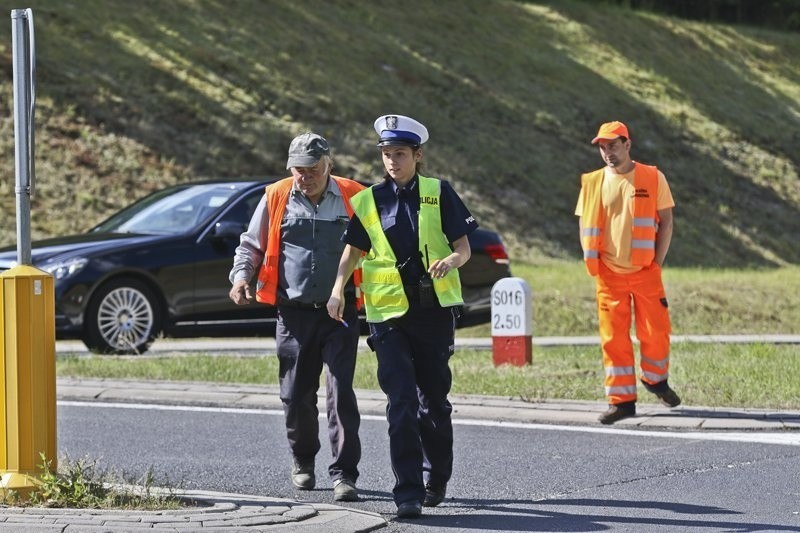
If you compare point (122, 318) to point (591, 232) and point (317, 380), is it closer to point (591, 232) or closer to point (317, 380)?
point (591, 232)

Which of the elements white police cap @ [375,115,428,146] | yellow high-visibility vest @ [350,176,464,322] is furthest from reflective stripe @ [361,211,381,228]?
white police cap @ [375,115,428,146]

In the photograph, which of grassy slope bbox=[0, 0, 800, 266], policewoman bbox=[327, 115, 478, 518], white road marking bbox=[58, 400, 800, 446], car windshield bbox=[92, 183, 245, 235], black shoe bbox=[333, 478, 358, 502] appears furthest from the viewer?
grassy slope bbox=[0, 0, 800, 266]

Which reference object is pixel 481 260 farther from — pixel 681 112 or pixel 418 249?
pixel 681 112

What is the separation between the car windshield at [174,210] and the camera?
15.0 meters

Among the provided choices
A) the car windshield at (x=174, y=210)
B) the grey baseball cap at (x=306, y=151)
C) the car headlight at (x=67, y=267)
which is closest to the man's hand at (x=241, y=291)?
the grey baseball cap at (x=306, y=151)

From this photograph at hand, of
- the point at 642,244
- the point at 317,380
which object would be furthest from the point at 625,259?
the point at 317,380

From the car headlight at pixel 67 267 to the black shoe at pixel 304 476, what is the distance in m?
6.49

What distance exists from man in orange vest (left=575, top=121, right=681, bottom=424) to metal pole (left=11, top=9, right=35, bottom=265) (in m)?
4.23

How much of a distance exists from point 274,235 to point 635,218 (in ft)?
9.94

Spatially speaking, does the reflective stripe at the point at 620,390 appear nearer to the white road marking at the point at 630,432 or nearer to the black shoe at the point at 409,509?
the white road marking at the point at 630,432

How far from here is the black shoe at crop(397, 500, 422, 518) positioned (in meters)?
7.04

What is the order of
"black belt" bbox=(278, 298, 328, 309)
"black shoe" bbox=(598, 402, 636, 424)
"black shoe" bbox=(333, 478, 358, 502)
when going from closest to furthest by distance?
"black shoe" bbox=(333, 478, 358, 502)
"black belt" bbox=(278, 298, 328, 309)
"black shoe" bbox=(598, 402, 636, 424)

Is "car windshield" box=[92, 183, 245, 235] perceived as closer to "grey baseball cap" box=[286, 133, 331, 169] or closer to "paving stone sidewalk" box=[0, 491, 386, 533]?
"grey baseball cap" box=[286, 133, 331, 169]

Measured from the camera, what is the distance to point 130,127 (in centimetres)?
2716
